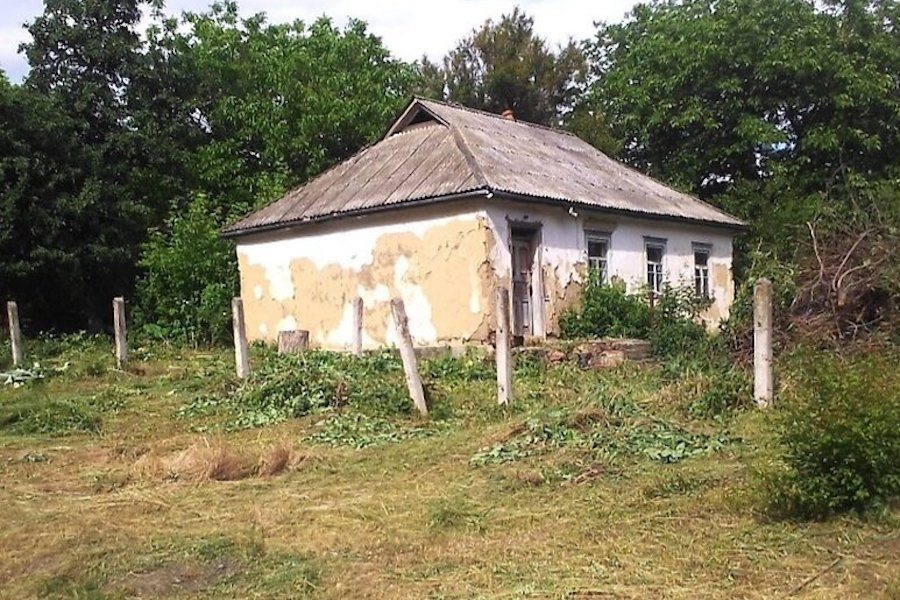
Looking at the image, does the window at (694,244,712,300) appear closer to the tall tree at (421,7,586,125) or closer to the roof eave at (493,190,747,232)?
the roof eave at (493,190,747,232)

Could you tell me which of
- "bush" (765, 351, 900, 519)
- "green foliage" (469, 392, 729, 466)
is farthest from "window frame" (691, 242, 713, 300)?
"bush" (765, 351, 900, 519)

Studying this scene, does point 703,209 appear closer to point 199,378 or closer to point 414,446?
point 199,378

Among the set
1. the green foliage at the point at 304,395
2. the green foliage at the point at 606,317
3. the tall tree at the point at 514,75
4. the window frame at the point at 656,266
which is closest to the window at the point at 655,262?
the window frame at the point at 656,266

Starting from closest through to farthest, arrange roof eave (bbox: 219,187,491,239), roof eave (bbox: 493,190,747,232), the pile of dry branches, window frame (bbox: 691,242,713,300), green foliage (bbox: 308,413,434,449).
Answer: green foliage (bbox: 308,413,434,449), the pile of dry branches, roof eave (bbox: 219,187,491,239), roof eave (bbox: 493,190,747,232), window frame (bbox: 691,242,713,300)

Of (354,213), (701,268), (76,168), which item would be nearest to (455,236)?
(354,213)

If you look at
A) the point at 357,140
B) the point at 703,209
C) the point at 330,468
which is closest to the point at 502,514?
the point at 330,468

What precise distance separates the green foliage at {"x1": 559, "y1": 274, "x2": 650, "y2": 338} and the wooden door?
672mm

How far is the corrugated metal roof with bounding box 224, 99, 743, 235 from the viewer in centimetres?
1542

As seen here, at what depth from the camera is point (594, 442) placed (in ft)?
24.5

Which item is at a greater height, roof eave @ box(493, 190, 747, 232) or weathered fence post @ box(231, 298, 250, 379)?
roof eave @ box(493, 190, 747, 232)

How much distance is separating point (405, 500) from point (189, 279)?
15.5 m

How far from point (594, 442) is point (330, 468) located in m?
2.18

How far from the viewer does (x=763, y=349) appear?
8.63m

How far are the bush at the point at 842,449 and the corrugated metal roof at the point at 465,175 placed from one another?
9.26 metres
